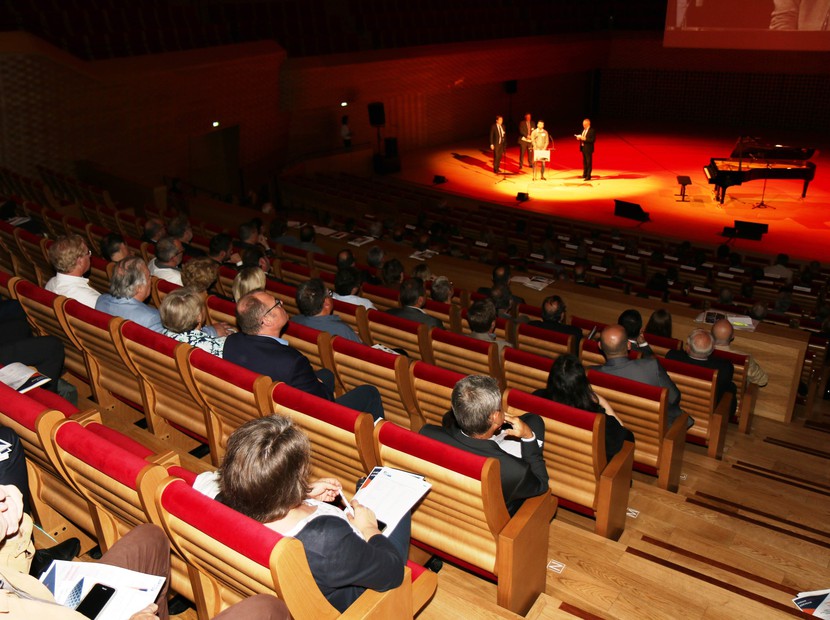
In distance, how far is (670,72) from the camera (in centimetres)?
2056

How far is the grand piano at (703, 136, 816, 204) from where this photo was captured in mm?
12562

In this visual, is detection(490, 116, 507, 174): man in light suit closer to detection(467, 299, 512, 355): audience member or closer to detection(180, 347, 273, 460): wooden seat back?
detection(467, 299, 512, 355): audience member

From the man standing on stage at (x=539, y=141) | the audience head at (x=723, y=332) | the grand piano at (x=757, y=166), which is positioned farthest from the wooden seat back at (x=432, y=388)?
the man standing on stage at (x=539, y=141)

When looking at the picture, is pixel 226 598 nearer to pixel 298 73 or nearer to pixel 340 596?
pixel 340 596

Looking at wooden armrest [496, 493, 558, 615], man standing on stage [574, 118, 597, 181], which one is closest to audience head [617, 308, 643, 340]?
wooden armrest [496, 493, 558, 615]

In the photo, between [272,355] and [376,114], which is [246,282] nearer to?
[272,355]

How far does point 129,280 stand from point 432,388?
1.88m

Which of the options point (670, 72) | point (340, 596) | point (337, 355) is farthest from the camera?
point (670, 72)

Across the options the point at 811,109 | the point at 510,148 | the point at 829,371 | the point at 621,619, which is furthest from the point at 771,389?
the point at 811,109

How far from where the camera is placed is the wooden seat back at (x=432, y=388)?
137 inches

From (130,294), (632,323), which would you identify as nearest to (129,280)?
(130,294)

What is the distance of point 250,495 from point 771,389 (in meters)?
4.70

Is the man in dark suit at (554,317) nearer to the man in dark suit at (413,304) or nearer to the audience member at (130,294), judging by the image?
the man in dark suit at (413,304)

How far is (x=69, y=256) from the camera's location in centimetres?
453
